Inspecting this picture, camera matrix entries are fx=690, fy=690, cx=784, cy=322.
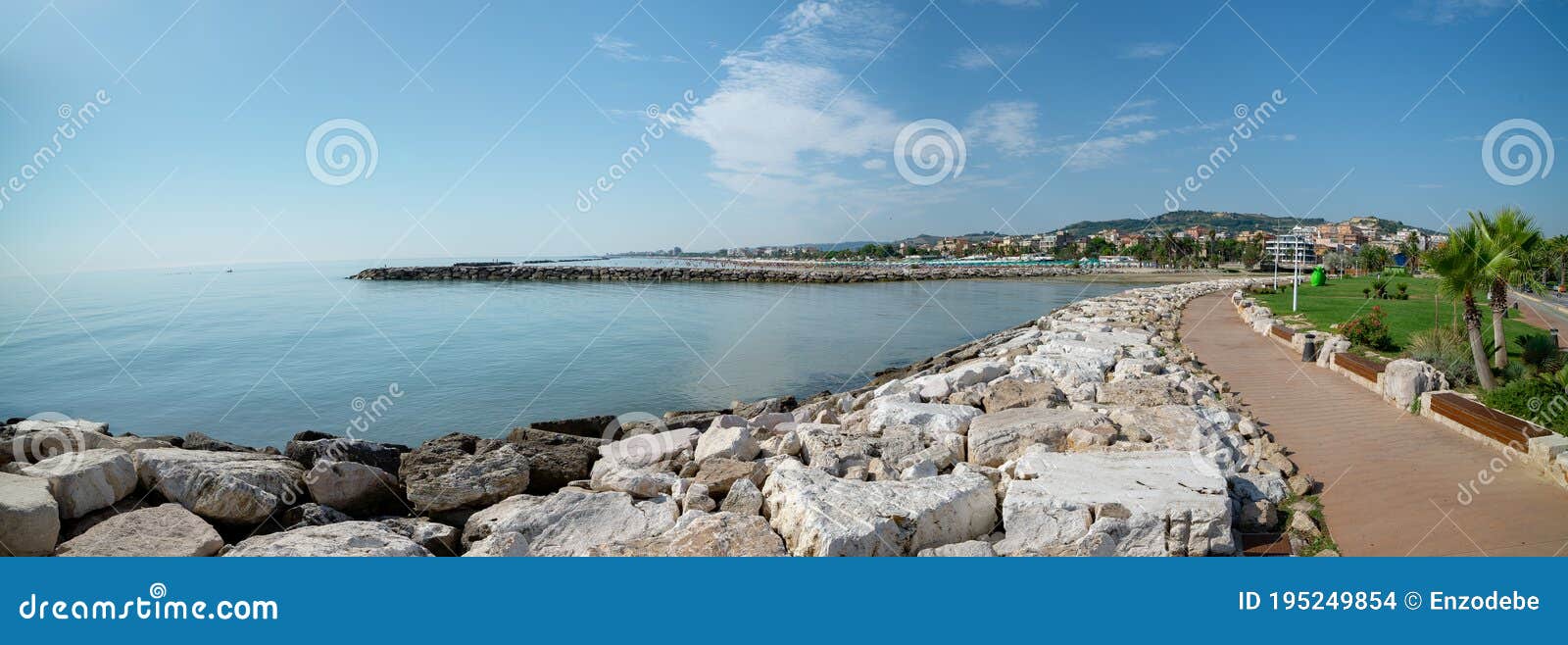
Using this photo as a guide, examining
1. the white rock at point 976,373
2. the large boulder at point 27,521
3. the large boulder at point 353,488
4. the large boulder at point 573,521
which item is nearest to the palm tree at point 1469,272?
the white rock at point 976,373

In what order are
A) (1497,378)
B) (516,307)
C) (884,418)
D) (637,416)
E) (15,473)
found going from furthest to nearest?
1. (516,307)
2. (637,416)
3. (1497,378)
4. (884,418)
5. (15,473)

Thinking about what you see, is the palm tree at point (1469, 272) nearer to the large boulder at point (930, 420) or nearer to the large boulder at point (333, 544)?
the large boulder at point (930, 420)

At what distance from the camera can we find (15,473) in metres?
5.15

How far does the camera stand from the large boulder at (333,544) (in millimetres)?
4293

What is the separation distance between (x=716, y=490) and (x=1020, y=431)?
2.86m

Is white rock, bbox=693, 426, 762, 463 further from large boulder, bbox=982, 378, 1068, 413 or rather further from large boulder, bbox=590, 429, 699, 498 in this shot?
large boulder, bbox=982, 378, 1068, 413

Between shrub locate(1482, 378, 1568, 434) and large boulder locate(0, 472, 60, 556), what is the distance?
11.9 meters

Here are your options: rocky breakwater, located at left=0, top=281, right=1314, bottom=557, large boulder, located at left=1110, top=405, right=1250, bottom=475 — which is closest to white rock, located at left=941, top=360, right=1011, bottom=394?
rocky breakwater, located at left=0, top=281, right=1314, bottom=557

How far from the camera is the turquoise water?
41.0 feet

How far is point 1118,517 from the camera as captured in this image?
4445mm

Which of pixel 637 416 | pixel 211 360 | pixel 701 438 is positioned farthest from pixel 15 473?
pixel 211 360

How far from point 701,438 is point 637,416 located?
385 cm

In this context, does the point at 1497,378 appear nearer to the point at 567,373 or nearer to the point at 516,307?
the point at 567,373

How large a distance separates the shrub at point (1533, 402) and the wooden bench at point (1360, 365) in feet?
4.61
